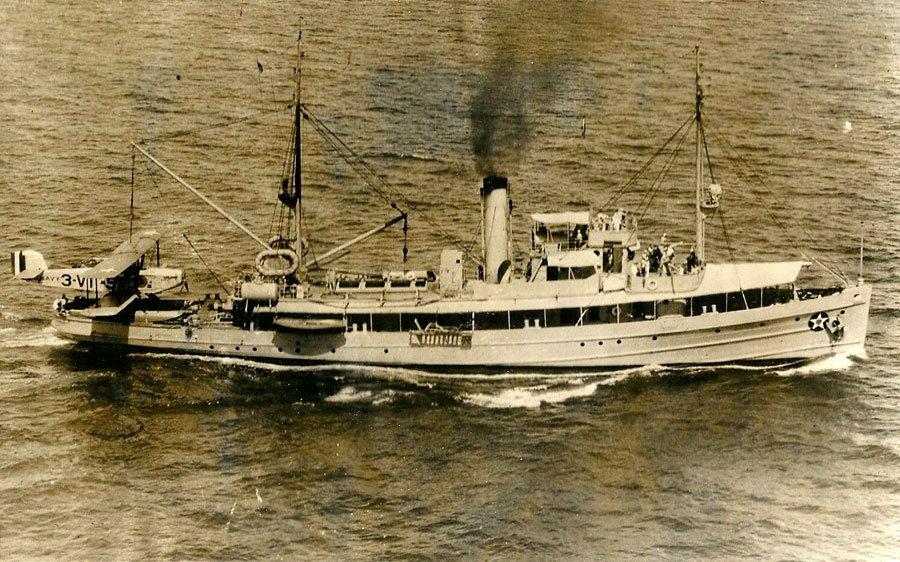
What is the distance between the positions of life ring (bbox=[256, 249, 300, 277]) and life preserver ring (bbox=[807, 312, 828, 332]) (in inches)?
822

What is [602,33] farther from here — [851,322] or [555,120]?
[851,322]

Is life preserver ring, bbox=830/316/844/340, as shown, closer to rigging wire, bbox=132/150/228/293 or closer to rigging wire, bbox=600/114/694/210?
rigging wire, bbox=600/114/694/210

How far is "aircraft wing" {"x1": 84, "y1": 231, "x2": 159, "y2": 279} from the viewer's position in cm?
3831

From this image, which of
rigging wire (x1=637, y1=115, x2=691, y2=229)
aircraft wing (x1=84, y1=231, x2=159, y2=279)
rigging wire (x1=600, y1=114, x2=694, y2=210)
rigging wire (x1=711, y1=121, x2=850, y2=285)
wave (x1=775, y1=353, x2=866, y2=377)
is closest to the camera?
wave (x1=775, y1=353, x2=866, y2=377)

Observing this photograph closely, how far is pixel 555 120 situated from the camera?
5897cm

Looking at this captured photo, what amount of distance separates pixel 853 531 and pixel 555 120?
1498 inches

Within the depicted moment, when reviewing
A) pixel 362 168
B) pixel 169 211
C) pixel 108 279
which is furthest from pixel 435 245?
pixel 108 279

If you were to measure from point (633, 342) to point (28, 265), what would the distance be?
25.2 m

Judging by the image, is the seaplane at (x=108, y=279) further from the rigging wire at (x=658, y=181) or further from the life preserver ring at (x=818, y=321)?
the life preserver ring at (x=818, y=321)

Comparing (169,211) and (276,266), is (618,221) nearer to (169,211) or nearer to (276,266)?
(276,266)

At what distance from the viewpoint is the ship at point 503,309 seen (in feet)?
125

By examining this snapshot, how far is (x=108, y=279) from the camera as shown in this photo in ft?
132

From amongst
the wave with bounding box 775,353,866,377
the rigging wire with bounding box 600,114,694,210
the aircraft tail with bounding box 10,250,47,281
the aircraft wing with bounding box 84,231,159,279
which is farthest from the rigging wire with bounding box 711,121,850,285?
the aircraft tail with bounding box 10,250,47,281

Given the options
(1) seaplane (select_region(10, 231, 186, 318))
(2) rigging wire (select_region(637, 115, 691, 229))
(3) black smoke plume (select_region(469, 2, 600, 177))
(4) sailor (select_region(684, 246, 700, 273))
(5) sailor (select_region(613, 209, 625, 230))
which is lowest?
(1) seaplane (select_region(10, 231, 186, 318))
